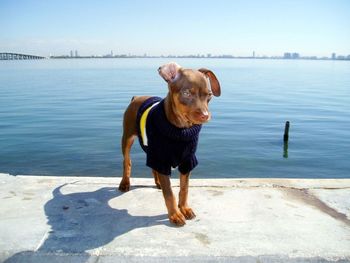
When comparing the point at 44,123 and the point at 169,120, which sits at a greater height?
the point at 169,120

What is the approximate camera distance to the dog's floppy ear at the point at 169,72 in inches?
147

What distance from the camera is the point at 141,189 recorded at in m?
5.03

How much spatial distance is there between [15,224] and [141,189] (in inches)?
68.3

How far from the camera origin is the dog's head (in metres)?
3.46

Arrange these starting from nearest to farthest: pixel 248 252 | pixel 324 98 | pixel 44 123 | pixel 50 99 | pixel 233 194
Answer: pixel 248 252
pixel 233 194
pixel 44 123
pixel 50 99
pixel 324 98

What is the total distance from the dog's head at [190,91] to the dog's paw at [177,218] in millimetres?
1074

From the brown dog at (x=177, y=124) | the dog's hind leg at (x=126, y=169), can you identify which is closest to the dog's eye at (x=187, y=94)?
the brown dog at (x=177, y=124)

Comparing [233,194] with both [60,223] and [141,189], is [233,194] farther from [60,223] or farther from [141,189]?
[60,223]

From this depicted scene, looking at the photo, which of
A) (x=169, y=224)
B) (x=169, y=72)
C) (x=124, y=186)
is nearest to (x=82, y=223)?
(x=169, y=224)

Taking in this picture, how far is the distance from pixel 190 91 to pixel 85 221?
6.13ft

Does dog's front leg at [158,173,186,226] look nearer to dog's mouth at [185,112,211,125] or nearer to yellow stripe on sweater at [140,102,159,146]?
yellow stripe on sweater at [140,102,159,146]

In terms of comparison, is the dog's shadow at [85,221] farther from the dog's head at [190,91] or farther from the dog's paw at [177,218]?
the dog's head at [190,91]

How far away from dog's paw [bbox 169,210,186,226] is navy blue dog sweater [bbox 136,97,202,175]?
47 centimetres

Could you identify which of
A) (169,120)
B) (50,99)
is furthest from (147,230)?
(50,99)
